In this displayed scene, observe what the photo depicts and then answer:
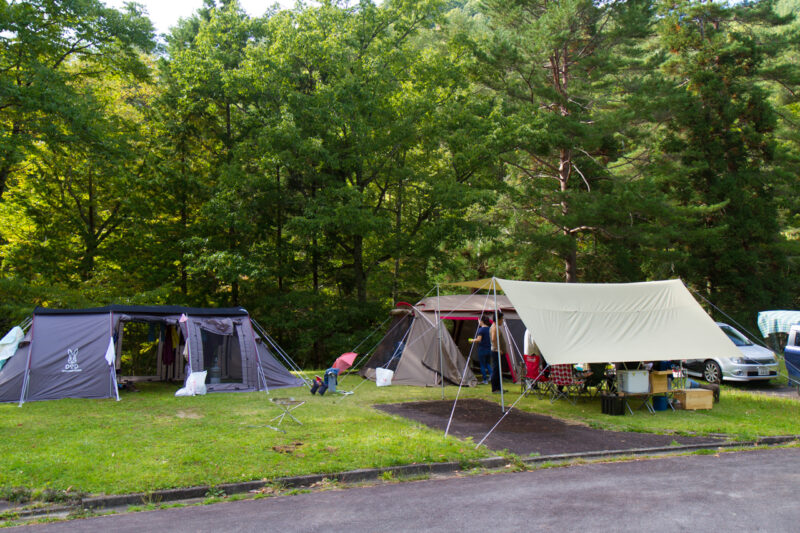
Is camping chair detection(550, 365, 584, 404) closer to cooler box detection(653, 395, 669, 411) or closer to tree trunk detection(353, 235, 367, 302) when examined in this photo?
cooler box detection(653, 395, 669, 411)

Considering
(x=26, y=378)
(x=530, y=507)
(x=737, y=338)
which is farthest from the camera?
(x=737, y=338)

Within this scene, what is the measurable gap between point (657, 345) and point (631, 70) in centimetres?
1522

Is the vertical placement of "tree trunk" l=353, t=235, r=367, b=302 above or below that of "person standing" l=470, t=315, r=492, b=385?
above

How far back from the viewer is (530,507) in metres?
4.62

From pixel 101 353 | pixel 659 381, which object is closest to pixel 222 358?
pixel 101 353

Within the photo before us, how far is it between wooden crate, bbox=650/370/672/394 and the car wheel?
413 cm

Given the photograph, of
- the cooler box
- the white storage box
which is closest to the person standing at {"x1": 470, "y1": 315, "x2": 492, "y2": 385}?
the white storage box

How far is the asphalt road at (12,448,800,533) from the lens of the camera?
13.8ft

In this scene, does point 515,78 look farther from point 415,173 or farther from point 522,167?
point 415,173

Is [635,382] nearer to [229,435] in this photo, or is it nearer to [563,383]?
[563,383]

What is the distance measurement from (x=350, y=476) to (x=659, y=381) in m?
6.36

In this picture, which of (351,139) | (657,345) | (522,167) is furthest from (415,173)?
(657,345)

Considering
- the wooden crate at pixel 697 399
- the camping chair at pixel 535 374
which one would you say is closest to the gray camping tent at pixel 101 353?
the camping chair at pixel 535 374

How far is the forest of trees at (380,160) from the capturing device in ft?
57.1
